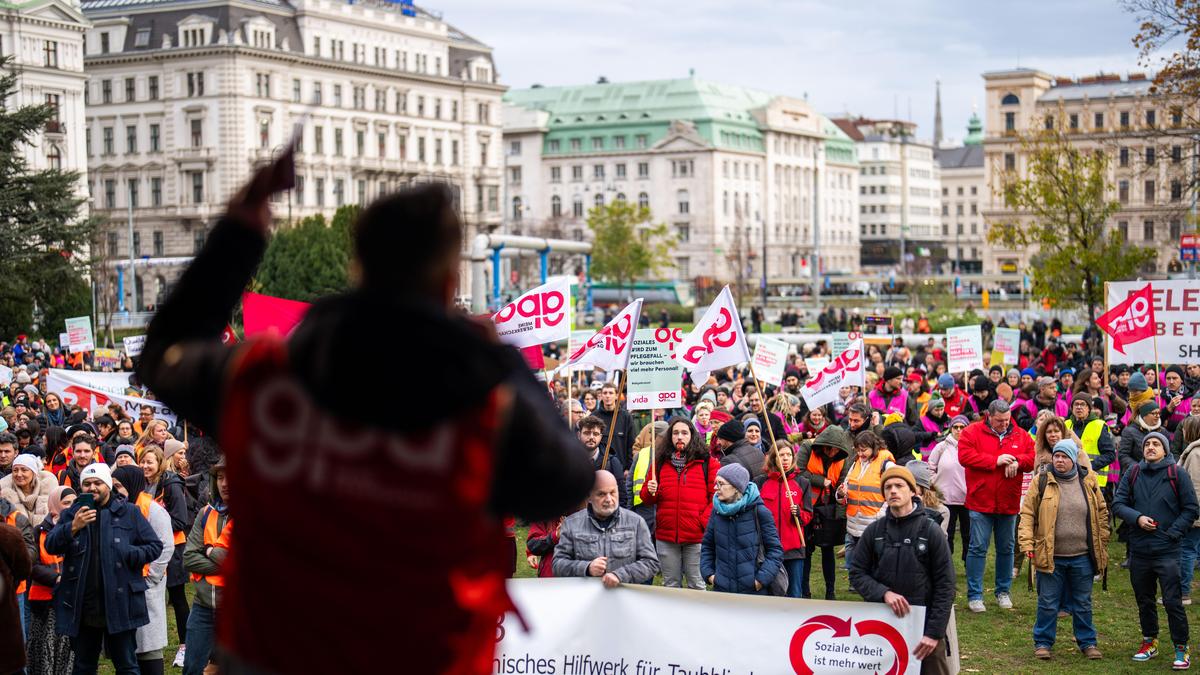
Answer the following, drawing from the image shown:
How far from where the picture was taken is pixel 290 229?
216 feet

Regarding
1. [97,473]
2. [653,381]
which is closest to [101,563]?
[97,473]

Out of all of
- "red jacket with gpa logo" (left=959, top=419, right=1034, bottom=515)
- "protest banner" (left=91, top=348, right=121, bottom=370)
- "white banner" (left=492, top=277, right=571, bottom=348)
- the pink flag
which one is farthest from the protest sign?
"protest banner" (left=91, top=348, right=121, bottom=370)

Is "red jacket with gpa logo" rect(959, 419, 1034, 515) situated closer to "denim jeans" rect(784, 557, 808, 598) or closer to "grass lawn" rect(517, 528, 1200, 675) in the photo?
"grass lawn" rect(517, 528, 1200, 675)

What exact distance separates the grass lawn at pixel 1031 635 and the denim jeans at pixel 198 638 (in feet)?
16.8

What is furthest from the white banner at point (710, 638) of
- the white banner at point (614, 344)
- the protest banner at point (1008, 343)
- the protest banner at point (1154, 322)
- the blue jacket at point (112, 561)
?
the protest banner at point (1008, 343)

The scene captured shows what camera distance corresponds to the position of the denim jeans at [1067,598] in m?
11.4

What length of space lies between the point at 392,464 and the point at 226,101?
87498 millimetres

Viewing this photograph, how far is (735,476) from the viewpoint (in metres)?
10.6

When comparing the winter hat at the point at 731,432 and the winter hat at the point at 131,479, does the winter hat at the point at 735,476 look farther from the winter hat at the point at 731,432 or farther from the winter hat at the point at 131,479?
the winter hat at the point at 131,479

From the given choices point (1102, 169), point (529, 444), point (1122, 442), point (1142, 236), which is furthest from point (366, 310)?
point (1142, 236)

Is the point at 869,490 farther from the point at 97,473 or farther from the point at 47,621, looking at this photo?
the point at 47,621

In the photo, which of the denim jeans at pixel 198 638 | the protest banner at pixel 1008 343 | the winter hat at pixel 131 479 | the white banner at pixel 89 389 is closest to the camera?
the winter hat at pixel 131 479

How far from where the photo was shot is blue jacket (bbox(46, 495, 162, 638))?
9.59 metres

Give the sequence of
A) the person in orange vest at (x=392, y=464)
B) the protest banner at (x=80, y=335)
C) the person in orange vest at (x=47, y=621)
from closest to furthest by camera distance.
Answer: the person in orange vest at (x=392, y=464) → the person in orange vest at (x=47, y=621) → the protest banner at (x=80, y=335)
